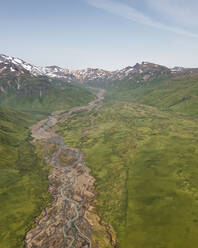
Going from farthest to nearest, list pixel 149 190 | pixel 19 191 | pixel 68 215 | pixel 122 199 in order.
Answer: pixel 19 191 < pixel 149 190 < pixel 122 199 < pixel 68 215

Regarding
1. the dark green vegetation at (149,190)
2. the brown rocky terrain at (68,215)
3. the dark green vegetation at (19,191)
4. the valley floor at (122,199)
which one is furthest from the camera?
the dark green vegetation at (19,191)

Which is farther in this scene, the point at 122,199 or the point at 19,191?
the point at 19,191

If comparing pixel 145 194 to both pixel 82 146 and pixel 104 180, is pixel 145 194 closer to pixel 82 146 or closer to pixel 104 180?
pixel 104 180

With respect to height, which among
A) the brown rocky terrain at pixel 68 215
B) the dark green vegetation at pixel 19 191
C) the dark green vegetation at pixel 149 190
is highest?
the dark green vegetation at pixel 149 190

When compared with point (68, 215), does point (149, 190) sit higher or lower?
higher

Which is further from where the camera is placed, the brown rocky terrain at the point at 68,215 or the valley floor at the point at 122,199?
the valley floor at the point at 122,199

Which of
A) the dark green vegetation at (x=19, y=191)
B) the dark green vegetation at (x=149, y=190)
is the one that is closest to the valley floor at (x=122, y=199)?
the dark green vegetation at (x=149, y=190)

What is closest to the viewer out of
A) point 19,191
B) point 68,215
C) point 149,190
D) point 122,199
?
point 68,215

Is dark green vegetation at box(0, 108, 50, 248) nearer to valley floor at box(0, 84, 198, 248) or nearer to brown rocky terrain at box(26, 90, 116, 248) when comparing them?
valley floor at box(0, 84, 198, 248)

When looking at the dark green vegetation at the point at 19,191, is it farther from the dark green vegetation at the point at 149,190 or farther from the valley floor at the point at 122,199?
the dark green vegetation at the point at 149,190

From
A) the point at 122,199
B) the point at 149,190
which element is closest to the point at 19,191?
the point at 122,199

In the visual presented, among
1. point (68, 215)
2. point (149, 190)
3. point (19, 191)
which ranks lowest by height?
point (19, 191)

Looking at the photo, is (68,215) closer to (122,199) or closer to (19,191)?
(122,199)
